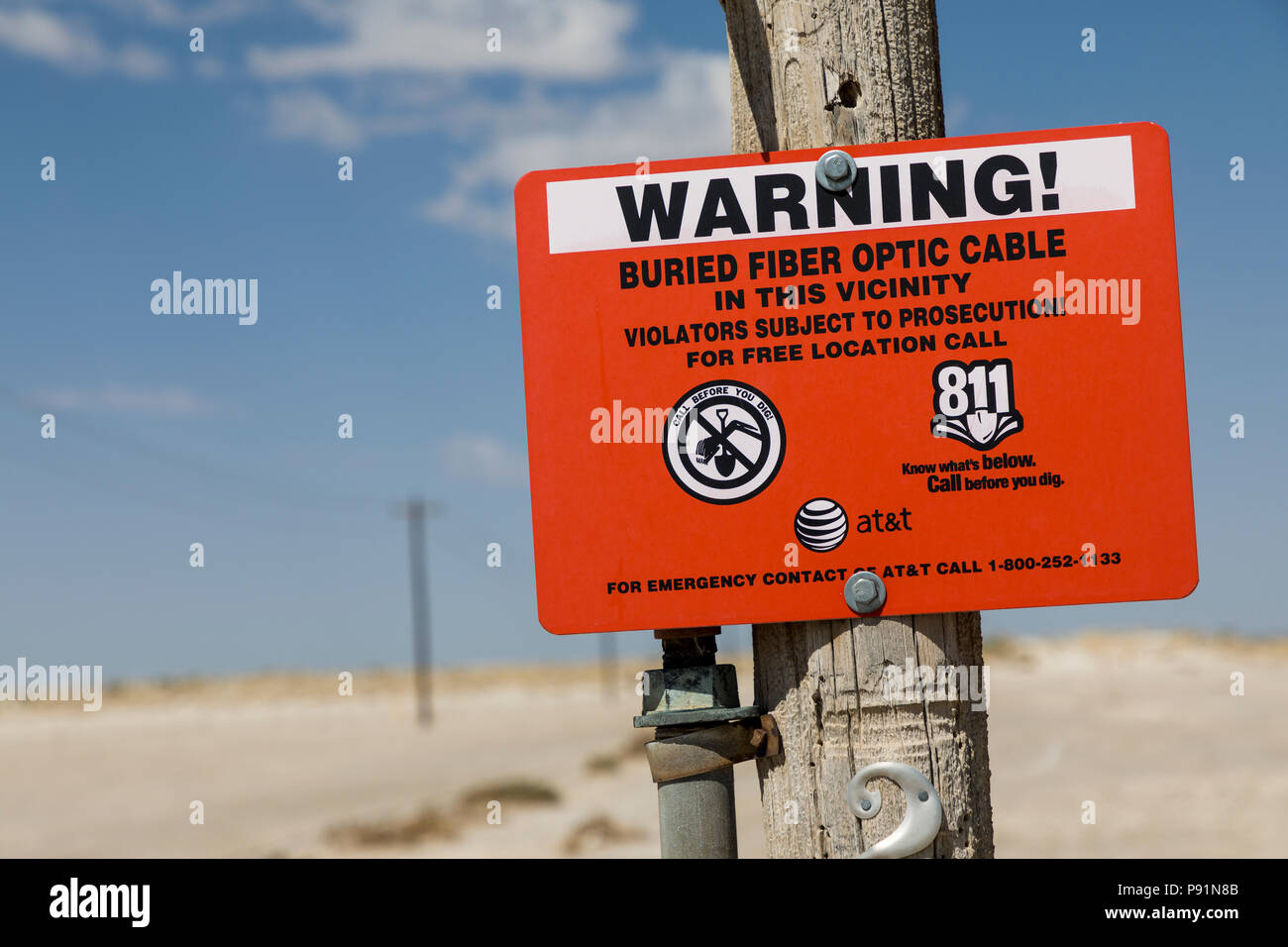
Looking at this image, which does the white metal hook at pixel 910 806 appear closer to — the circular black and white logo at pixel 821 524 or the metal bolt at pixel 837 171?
the circular black and white logo at pixel 821 524

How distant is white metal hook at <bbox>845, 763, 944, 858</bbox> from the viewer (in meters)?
2.50

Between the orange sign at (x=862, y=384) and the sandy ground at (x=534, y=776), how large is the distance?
3.81m

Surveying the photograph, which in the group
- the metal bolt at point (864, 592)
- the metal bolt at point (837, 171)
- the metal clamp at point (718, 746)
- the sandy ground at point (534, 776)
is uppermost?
the metal bolt at point (837, 171)

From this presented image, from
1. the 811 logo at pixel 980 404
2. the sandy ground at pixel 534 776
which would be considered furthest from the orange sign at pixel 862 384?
the sandy ground at pixel 534 776

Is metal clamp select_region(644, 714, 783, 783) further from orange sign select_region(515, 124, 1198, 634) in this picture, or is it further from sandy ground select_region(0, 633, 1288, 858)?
sandy ground select_region(0, 633, 1288, 858)

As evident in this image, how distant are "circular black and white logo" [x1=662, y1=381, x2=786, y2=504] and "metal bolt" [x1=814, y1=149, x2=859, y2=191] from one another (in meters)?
0.48

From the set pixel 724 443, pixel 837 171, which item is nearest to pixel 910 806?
pixel 724 443

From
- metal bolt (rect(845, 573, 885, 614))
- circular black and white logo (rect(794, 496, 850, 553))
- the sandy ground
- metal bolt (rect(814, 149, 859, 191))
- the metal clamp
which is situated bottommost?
the sandy ground

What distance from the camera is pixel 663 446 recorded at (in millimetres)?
2590

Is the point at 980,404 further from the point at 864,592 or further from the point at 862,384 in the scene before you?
the point at 864,592

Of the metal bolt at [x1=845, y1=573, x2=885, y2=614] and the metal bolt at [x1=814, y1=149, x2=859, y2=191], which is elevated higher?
the metal bolt at [x1=814, y1=149, x2=859, y2=191]

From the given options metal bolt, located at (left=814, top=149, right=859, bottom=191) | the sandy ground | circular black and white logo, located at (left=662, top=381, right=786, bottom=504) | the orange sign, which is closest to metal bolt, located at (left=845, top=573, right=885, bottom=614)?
the orange sign

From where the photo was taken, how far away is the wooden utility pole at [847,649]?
2543 mm
